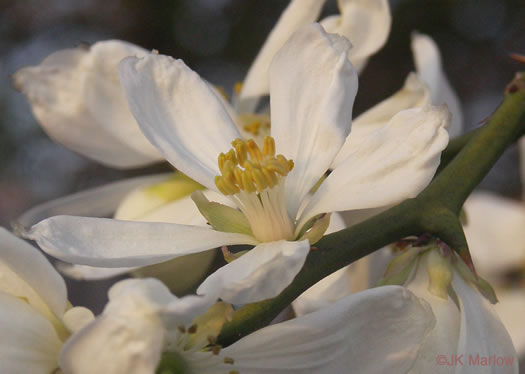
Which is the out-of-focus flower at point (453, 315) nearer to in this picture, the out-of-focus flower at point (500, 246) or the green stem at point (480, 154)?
the green stem at point (480, 154)

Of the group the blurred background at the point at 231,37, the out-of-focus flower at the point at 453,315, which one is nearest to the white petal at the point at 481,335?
the out-of-focus flower at the point at 453,315


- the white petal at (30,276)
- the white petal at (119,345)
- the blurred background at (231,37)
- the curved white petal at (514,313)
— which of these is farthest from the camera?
the blurred background at (231,37)

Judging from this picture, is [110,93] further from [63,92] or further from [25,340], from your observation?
[25,340]

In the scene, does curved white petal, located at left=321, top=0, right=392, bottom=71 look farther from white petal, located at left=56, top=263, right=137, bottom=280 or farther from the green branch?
white petal, located at left=56, top=263, right=137, bottom=280

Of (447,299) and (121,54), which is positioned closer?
(447,299)

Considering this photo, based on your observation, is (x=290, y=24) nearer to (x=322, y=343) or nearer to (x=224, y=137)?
(x=224, y=137)

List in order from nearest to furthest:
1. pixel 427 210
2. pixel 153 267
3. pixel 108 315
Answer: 1. pixel 108 315
2. pixel 427 210
3. pixel 153 267

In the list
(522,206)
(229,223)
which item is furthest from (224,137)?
(522,206)
